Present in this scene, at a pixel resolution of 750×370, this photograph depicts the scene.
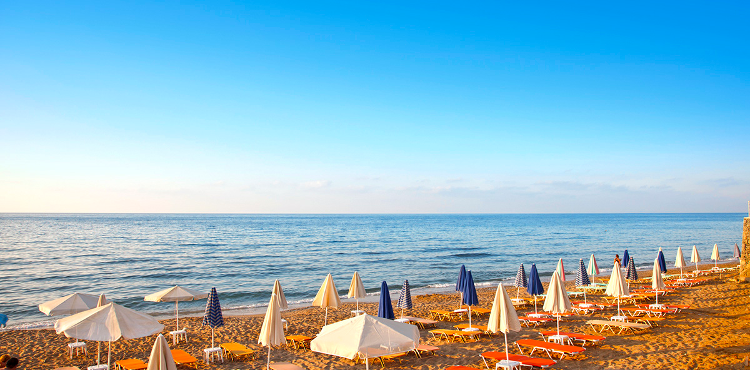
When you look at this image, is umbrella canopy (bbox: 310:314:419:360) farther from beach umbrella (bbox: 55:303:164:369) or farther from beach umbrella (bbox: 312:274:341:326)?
beach umbrella (bbox: 312:274:341:326)

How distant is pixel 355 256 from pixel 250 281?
17000 millimetres

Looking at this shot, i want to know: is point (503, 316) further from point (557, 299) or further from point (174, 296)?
point (174, 296)

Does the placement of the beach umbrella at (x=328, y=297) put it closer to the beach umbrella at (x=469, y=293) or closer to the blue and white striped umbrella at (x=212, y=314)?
the blue and white striped umbrella at (x=212, y=314)

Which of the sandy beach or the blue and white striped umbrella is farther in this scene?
the blue and white striped umbrella

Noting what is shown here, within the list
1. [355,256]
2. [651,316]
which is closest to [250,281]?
[355,256]

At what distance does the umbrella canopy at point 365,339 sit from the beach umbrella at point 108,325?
416 cm

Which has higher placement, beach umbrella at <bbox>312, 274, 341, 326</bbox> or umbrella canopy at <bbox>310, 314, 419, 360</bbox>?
umbrella canopy at <bbox>310, 314, 419, 360</bbox>

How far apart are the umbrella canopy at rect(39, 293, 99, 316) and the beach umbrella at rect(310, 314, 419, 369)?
8.92m

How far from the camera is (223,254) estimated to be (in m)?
46.2

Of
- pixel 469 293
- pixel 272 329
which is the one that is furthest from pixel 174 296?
pixel 469 293

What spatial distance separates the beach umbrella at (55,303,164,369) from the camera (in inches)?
331

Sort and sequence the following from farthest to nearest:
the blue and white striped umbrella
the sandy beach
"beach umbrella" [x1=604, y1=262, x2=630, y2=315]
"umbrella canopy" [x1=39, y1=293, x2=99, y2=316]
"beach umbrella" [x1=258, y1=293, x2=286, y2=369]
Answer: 1. "beach umbrella" [x1=604, y1=262, x2=630, y2=315]
2. "umbrella canopy" [x1=39, y1=293, x2=99, y2=316]
3. the blue and white striped umbrella
4. the sandy beach
5. "beach umbrella" [x1=258, y1=293, x2=286, y2=369]

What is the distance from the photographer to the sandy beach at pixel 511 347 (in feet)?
34.9

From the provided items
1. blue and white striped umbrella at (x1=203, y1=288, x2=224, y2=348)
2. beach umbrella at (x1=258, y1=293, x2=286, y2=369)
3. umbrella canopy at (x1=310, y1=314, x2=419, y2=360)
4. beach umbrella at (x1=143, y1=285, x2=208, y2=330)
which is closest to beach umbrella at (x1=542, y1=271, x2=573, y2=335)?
umbrella canopy at (x1=310, y1=314, x2=419, y2=360)
